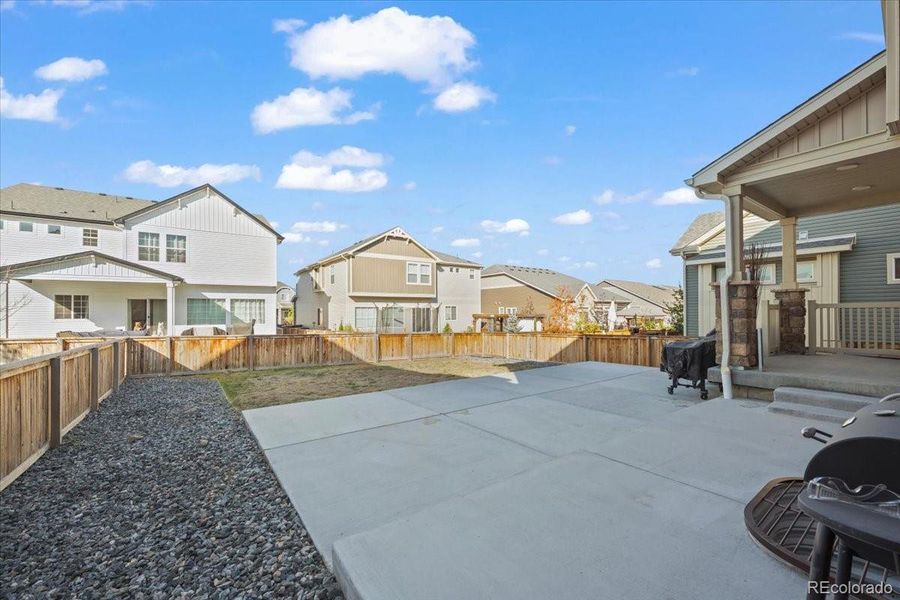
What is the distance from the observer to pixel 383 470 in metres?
3.94

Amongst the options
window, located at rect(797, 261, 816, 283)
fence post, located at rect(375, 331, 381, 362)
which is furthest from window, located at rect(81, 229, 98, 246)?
window, located at rect(797, 261, 816, 283)

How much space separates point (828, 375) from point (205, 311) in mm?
20266

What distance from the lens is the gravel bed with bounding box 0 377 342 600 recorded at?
2.53m

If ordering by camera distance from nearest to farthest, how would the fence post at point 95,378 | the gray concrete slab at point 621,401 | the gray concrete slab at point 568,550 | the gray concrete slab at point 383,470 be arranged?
the gray concrete slab at point 568,550 → the gray concrete slab at point 383,470 → the gray concrete slab at point 621,401 → the fence post at point 95,378

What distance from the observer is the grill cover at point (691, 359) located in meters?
6.51

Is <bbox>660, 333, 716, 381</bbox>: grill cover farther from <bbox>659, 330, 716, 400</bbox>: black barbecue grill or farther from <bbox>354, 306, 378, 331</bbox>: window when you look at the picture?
<bbox>354, 306, 378, 331</bbox>: window

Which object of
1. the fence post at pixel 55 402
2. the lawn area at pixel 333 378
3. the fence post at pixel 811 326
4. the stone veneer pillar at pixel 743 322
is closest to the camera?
the fence post at pixel 55 402

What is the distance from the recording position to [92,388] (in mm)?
6871

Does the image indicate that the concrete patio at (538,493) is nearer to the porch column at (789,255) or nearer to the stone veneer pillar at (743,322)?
the stone veneer pillar at (743,322)

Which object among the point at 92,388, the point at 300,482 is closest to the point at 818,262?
the point at 300,482

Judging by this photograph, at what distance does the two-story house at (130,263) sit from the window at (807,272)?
2001 cm

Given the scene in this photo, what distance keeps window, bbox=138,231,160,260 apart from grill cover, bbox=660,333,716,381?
1932cm

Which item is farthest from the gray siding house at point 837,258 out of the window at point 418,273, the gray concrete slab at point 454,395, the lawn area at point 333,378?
the window at point 418,273

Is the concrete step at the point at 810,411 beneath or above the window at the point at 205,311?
beneath
